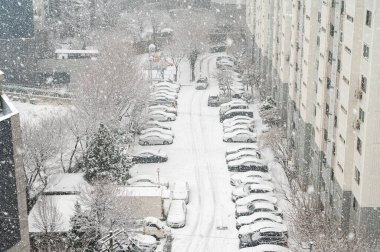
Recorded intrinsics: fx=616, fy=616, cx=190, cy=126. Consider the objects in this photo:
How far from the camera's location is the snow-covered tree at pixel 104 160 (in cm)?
3366

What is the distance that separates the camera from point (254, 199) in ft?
102

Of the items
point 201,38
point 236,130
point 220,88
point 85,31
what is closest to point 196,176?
point 236,130

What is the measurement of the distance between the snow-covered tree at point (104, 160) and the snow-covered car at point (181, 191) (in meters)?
3.08

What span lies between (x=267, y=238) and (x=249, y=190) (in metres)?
5.06

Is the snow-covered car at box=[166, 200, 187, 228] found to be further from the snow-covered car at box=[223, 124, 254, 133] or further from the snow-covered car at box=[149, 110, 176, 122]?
the snow-covered car at box=[149, 110, 176, 122]

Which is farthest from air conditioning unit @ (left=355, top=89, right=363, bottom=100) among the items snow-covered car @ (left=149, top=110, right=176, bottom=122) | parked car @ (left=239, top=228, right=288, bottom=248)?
snow-covered car @ (left=149, top=110, right=176, bottom=122)

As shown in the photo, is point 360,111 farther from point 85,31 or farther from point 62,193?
point 85,31

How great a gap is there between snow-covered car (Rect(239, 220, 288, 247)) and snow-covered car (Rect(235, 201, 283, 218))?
170cm

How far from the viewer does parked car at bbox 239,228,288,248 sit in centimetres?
2762

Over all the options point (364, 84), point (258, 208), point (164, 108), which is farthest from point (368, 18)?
point (164, 108)

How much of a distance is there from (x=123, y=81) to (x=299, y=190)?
16.4 metres

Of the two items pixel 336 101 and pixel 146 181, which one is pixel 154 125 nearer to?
pixel 146 181

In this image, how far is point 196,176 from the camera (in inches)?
1414

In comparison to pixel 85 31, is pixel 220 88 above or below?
below
